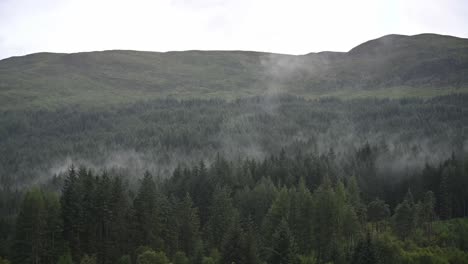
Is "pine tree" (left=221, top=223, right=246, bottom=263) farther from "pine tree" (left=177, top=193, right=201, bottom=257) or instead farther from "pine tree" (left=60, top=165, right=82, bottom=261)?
"pine tree" (left=60, top=165, right=82, bottom=261)

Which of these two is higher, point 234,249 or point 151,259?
point 151,259

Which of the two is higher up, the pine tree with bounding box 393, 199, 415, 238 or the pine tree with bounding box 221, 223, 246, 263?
the pine tree with bounding box 221, 223, 246, 263

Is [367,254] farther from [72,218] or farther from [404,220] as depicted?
[72,218]

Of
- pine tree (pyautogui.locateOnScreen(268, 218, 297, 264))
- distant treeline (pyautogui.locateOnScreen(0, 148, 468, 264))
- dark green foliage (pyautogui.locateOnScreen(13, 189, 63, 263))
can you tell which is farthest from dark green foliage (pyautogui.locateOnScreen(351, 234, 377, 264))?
dark green foliage (pyautogui.locateOnScreen(13, 189, 63, 263))

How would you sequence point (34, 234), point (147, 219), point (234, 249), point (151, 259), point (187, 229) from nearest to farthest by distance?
point (151, 259) < point (234, 249) < point (34, 234) < point (147, 219) < point (187, 229)

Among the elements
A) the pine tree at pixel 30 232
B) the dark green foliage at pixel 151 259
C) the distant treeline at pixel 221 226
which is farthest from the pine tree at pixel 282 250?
the pine tree at pixel 30 232

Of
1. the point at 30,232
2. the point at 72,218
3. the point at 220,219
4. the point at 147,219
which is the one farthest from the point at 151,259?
the point at 220,219

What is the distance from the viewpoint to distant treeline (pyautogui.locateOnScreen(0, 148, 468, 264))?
72500 millimetres

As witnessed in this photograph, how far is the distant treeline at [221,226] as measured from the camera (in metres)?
72.5

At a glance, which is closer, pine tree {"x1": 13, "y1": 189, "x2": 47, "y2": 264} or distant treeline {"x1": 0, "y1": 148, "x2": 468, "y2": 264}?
pine tree {"x1": 13, "y1": 189, "x2": 47, "y2": 264}

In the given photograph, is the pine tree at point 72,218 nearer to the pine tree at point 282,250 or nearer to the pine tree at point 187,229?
the pine tree at point 187,229

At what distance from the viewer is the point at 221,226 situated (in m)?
94.6

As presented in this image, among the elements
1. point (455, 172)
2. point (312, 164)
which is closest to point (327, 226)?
point (312, 164)

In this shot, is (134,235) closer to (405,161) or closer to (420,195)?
(420,195)
